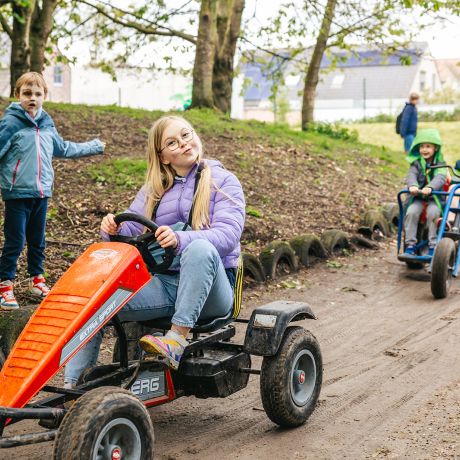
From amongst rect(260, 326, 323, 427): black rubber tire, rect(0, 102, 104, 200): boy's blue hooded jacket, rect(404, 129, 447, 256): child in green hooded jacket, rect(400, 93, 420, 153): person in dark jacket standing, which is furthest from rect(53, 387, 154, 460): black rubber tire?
rect(400, 93, 420, 153): person in dark jacket standing

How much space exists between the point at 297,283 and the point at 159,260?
13.2 feet

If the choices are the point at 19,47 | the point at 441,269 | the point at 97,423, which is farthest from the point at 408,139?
the point at 97,423

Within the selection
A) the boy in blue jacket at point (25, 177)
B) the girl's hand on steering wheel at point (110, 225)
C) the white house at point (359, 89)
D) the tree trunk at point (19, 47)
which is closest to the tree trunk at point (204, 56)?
the tree trunk at point (19, 47)

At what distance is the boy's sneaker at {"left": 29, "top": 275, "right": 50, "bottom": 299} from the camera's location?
235 inches

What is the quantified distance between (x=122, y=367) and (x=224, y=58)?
1378 cm

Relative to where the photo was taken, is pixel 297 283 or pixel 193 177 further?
pixel 297 283

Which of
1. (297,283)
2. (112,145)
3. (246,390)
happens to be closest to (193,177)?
(246,390)

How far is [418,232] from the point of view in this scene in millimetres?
8500

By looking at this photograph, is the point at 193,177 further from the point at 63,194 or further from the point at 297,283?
the point at 63,194

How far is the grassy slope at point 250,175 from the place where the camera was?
27.7 ft

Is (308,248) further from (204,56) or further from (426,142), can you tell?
(204,56)

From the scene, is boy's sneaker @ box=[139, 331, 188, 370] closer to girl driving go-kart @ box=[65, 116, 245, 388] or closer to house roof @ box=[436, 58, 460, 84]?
girl driving go-kart @ box=[65, 116, 245, 388]

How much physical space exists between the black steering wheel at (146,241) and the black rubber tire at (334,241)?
5.48 metres

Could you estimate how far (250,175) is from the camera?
1088cm
